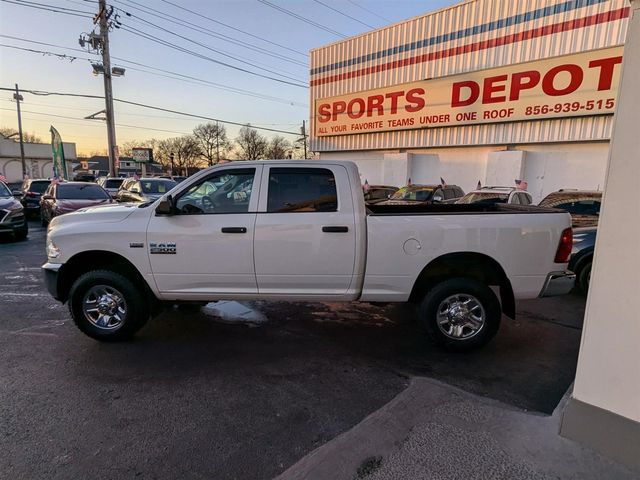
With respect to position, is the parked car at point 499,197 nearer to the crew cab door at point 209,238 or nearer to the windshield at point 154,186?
the crew cab door at point 209,238

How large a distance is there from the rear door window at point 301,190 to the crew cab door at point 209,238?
208mm

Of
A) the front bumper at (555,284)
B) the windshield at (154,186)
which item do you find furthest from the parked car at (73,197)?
the front bumper at (555,284)

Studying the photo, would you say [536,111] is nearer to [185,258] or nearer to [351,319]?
[351,319]

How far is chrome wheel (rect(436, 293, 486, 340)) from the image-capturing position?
4.06 meters

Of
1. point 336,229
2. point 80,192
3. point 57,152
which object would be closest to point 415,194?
point 336,229

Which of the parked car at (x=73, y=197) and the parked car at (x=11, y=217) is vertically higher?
the parked car at (x=73, y=197)

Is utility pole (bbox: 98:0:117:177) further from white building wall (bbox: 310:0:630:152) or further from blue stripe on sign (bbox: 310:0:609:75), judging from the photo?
blue stripe on sign (bbox: 310:0:609:75)

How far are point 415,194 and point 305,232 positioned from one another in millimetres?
9980

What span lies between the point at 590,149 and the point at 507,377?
46.8 feet

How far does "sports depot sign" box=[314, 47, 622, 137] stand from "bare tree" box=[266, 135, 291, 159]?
160ft

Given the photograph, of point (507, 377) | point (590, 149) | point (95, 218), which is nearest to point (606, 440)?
point (507, 377)

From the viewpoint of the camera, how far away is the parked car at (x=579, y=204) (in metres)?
7.09

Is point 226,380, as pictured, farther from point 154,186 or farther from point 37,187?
point 37,187

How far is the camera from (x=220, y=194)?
4.21m
